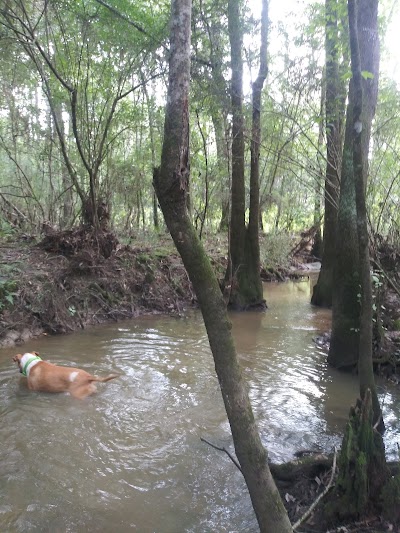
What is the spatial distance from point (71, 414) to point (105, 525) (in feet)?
Result: 6.46

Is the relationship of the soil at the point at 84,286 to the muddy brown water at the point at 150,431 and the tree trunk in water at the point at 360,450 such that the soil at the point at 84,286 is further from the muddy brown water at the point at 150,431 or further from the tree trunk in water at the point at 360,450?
the tree trunk in water at the point at 360,450

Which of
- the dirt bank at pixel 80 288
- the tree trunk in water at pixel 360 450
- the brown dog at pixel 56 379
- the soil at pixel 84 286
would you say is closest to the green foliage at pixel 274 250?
the soil at pixel 84 286

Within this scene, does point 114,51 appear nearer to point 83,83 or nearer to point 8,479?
point 83,83

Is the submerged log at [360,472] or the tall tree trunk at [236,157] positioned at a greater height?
the tall tree trunk at [236,157]

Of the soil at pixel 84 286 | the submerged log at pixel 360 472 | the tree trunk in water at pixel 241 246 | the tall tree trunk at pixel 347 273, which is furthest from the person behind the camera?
the tree trunk in water at pixel 241 246

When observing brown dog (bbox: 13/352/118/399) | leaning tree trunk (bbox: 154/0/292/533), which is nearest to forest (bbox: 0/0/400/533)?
leaning tree trunk (bbox: 154/0/292/533)

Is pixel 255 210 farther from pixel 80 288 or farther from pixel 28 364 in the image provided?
pixel 28 364

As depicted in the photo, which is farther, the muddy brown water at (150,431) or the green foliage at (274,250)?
the green foliage at (274,250)

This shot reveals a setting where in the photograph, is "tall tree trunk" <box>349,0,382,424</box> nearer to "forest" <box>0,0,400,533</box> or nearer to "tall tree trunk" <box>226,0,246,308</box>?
"forest" <box>0,0,400,533</box>

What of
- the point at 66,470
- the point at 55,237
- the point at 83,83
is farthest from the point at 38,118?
the point at 66,470

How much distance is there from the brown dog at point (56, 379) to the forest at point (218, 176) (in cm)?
216

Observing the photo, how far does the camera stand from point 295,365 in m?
6.94

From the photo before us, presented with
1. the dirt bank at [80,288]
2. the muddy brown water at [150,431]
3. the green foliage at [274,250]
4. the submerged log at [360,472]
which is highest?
the green foliage at [274,250]

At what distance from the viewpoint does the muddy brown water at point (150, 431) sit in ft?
10.7
